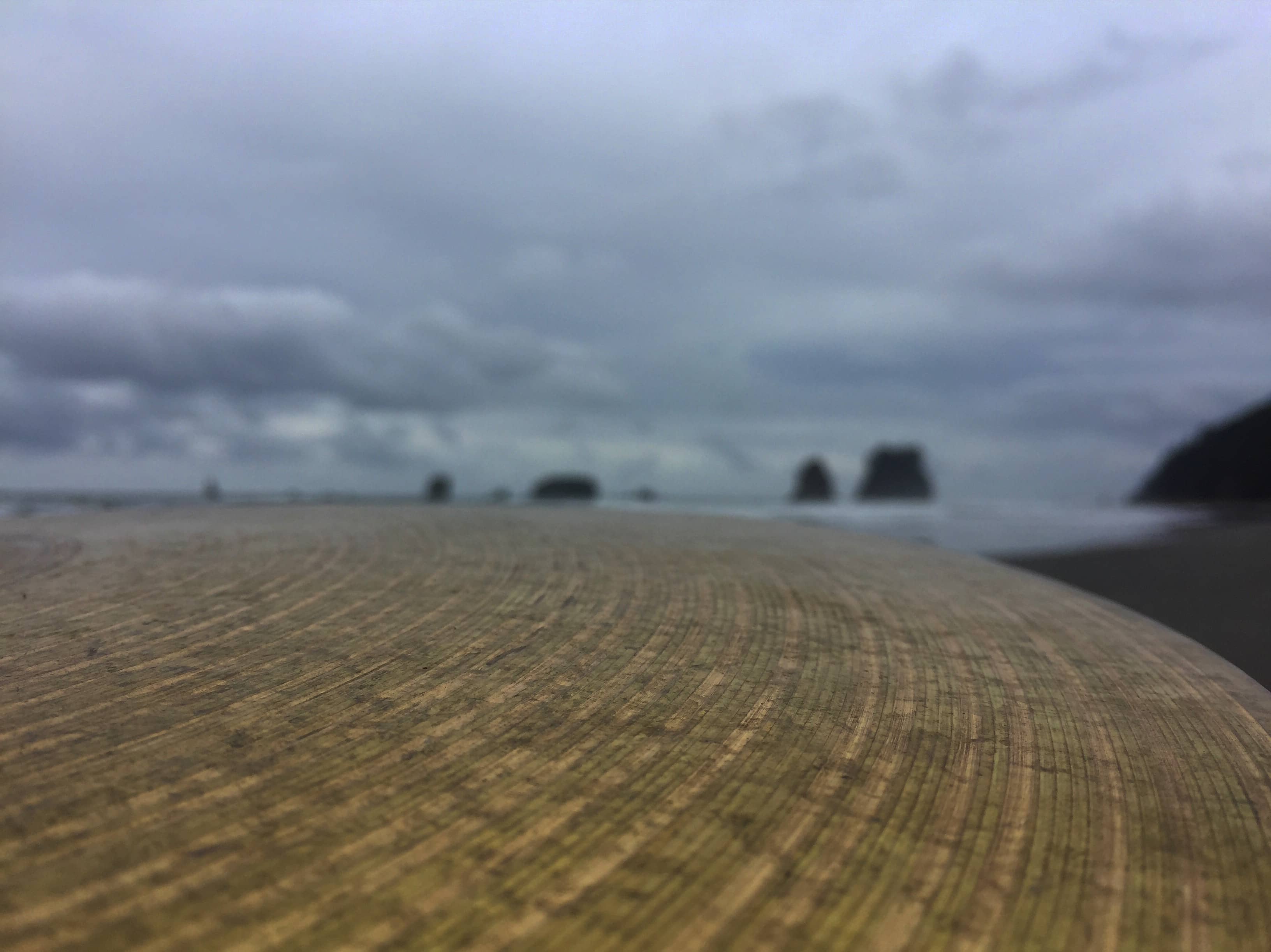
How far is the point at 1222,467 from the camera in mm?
48750

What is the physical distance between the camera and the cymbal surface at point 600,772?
189 cm

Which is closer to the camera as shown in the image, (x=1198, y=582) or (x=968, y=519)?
(x=1198, y=582)

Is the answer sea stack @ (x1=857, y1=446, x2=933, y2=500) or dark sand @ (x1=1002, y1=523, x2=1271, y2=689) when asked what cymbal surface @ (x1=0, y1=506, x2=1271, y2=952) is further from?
sea stack @ (x1=857, y1=446, x2=933, y2=500)

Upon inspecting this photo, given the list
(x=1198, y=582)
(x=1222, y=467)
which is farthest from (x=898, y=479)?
(x=1198, y=582)

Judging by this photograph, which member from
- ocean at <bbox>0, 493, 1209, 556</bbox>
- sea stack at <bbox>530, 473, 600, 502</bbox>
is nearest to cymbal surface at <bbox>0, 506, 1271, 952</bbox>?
ocean at <bbox>0, 493, 1209, 556</bbox>

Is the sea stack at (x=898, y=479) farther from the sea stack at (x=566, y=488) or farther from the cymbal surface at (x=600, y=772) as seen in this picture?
the cymbal surface at (x=600, y=772)

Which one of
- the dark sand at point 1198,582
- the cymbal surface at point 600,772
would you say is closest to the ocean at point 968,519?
the dark sand at point 1198,582

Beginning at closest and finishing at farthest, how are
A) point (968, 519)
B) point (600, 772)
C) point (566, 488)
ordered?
A: 1. point (600, 772)
2. point (968, 519)
3. point (566, 488)

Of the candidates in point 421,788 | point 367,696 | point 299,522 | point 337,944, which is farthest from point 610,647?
point 299,522

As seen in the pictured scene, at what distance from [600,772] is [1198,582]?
897 centimetres

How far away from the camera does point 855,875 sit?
2092mm

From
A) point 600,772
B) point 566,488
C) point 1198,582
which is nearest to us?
point 600,772

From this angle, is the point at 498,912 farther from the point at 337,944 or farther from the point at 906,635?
the point at 906,635

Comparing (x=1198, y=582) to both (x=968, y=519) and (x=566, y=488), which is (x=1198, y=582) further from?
(x=566, y=488)
